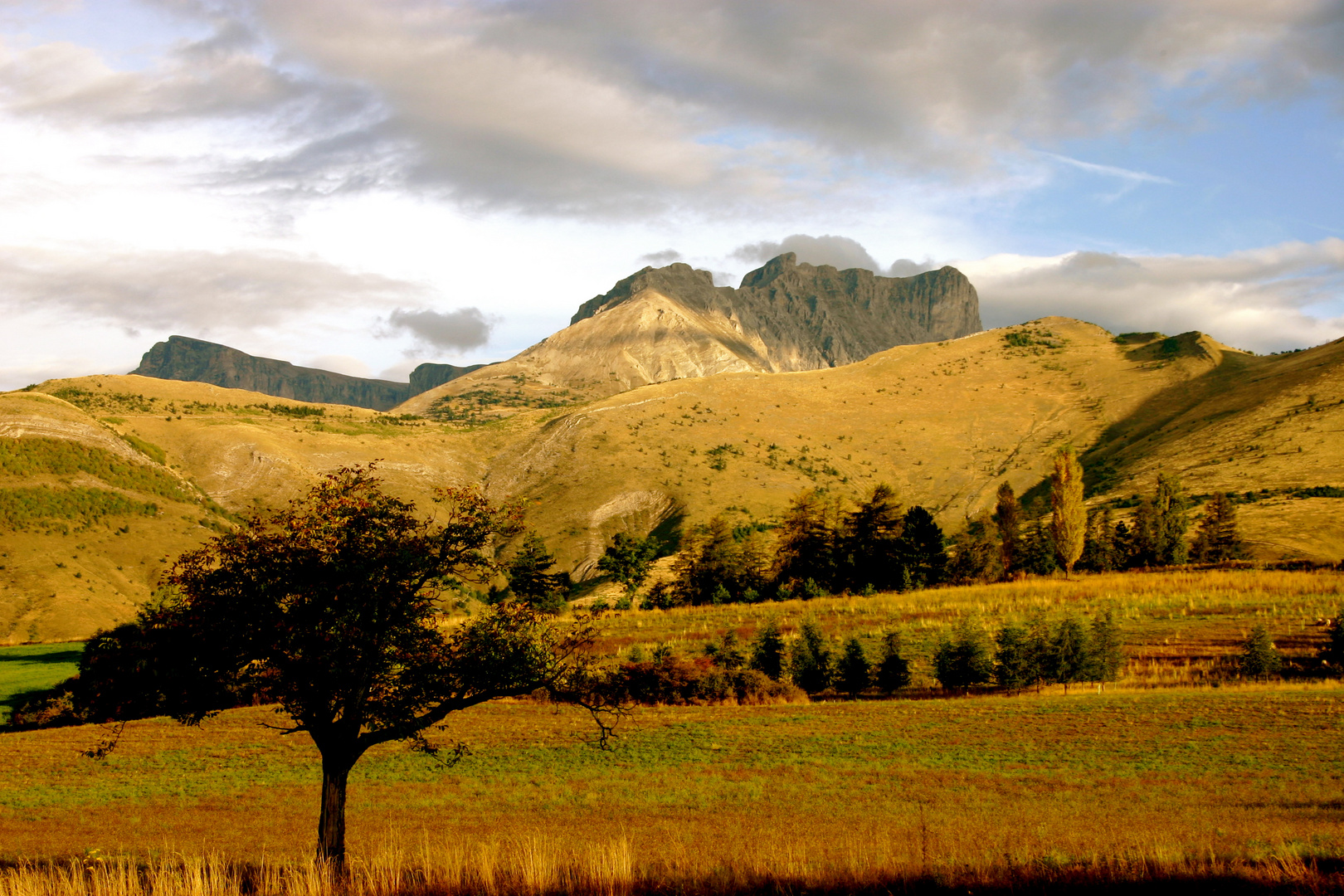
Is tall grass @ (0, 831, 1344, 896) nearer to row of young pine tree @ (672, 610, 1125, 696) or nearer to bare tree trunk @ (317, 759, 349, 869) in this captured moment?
bare tree trunk @ (317, 759, 349, 869)

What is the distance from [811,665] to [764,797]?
2192cm

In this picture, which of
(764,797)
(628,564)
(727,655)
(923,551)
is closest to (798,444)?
(628,564)

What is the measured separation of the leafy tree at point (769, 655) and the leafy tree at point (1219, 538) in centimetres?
5700

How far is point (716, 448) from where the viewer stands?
543 feet

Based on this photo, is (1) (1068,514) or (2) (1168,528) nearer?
(1) (1068,514)

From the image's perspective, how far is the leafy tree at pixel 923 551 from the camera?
8366cm

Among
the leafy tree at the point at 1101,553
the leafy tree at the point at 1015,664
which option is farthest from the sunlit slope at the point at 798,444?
the leafy tree at the point at 1015,664

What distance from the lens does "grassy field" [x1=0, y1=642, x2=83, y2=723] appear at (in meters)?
53.8

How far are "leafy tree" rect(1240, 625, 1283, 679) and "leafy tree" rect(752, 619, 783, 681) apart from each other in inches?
908

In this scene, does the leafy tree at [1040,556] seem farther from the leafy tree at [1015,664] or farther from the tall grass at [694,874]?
the tall grass at [694,874]

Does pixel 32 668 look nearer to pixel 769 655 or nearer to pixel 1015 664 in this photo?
Result: pixel 769 655

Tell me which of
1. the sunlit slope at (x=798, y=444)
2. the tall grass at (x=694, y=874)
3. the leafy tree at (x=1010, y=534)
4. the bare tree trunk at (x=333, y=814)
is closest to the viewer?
the tall grass at (x=694, y=874)

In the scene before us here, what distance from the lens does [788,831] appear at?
21.1 metres

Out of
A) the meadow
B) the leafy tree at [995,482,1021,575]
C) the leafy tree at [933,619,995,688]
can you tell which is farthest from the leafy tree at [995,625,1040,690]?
the leafy tree at [995,482,1021,575]
